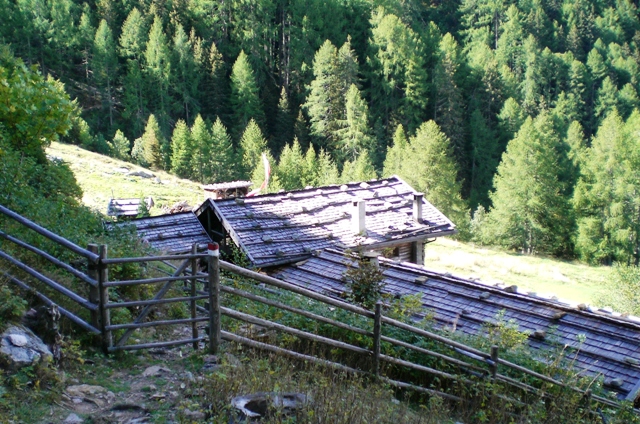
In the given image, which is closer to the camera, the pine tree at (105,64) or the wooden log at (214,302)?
the wooden log at (214,302)

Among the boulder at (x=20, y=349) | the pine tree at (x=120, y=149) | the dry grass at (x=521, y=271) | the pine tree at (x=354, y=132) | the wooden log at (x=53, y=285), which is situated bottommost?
the dry grass at (x=521, y=271)

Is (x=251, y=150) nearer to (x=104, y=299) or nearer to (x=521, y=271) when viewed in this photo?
(x=521, y=271)

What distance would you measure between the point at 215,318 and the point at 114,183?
3569cm

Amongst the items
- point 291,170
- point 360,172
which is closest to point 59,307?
point 360,172

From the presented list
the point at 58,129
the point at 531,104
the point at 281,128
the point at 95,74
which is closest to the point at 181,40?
the point at 95,74

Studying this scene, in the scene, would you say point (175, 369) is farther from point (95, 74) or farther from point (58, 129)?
point (95, 74)

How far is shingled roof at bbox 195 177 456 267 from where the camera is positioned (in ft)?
49.8

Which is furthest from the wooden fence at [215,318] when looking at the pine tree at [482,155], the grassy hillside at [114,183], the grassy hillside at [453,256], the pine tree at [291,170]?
the pine tree at [482,155]

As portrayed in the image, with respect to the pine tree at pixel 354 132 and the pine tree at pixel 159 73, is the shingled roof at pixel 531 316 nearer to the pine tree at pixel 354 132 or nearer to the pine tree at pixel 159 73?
the pine tree at pixel 354 132

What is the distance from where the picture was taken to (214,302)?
5918 millimetres

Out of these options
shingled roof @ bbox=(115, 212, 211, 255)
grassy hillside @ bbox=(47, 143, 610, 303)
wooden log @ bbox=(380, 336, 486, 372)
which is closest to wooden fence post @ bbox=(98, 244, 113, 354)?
wooden log @ bbox=(380, 336, 486, 372)

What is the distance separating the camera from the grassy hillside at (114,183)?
116 ft

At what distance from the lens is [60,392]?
509 cm

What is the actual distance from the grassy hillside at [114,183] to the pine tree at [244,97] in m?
24.5
